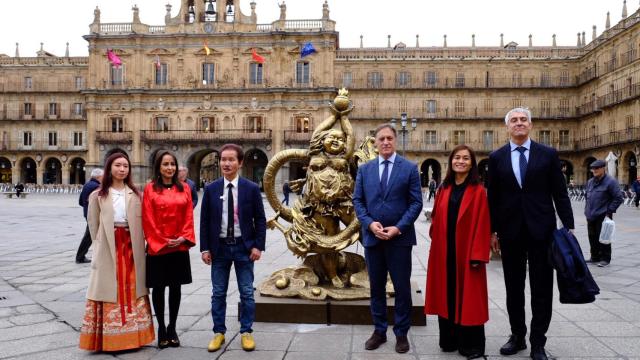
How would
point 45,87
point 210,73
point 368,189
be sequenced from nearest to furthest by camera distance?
point 368,189 < point 210,73 < point 45,87

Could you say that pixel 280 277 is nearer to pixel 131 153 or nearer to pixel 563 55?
pixel 131 153

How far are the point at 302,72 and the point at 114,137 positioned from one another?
1497 centimetres

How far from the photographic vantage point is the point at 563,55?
42.7 m

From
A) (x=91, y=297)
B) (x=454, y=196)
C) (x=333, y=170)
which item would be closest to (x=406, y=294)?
(x=454, y=196)

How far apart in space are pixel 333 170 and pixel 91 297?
2.30m

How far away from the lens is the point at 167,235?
409cm

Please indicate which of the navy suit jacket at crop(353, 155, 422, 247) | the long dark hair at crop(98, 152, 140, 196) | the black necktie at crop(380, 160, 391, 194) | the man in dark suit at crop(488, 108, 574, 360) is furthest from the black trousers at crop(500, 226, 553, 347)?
the long dark hair at crop(98, 152, 140, 196)

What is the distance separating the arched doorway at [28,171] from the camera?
46703mm

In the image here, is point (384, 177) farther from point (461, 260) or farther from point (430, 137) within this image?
point (430, 137)

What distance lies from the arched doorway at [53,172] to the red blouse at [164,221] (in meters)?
48.4

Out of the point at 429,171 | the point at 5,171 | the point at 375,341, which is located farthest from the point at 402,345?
the point at 5,171

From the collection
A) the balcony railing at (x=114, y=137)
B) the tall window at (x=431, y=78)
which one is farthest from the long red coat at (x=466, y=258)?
the tall window at (x=431, y=78)

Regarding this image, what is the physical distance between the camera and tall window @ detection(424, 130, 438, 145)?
42.9 m

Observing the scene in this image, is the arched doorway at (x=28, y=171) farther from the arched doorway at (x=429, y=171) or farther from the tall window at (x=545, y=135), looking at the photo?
the tall window at (x=545, y=135)
